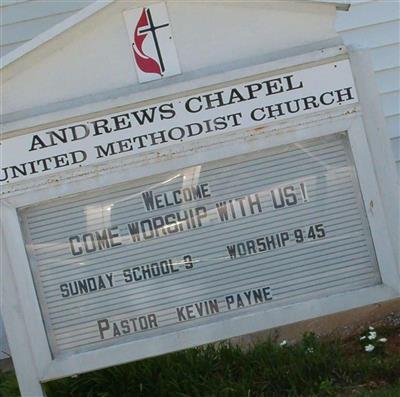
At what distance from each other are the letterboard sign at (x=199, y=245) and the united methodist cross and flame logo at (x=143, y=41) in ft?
1.71

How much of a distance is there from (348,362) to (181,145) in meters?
1.81

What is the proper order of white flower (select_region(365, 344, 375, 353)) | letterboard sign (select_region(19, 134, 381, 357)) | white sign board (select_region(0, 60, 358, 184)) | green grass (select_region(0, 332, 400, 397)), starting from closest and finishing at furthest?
white sign board (select_region(0, 60, 358, 184)), letterboard sign (select_region(19, 134, 381, 357)), green grass (select_region(0, 332, 400, 397)), white flower (select_region(365, 344, 375, 353))

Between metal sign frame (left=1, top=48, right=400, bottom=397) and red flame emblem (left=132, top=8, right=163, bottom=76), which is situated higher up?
red flame emblem (left=132, top=8, right=163, bottom=76)

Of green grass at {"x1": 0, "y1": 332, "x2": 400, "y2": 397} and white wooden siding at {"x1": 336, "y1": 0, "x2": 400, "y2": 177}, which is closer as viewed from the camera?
green grass at {"x1": 0, "y1": 332, "x2": 400, "y2": 397}

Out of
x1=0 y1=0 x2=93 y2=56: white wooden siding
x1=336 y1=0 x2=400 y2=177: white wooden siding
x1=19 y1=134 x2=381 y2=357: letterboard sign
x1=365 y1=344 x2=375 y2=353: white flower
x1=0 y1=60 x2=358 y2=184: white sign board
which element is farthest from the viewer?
x1=336 y1=0 x2=400 y2=177: white wooden siding

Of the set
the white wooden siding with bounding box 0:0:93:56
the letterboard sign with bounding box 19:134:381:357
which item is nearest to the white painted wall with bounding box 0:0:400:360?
the letterboard sign with bounding box 19:134:381:357

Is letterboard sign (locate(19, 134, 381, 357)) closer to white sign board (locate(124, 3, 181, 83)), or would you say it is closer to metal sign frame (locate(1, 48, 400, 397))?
metal sign frame (locate(1, 48, 400, 397))

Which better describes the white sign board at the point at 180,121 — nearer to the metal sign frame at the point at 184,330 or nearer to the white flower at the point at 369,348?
the metal sign frame at the point at 184,330

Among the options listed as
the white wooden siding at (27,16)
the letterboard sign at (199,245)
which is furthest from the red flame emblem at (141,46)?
the white wooden siding at (27,16)

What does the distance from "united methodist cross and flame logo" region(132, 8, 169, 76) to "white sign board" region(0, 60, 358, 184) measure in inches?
7.3

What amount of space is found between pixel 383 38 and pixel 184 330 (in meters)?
2.91

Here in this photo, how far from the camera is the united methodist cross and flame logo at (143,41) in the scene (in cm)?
383

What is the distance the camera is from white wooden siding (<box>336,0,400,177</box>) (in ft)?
19.0

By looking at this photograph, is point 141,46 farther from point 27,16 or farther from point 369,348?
point 369,348
